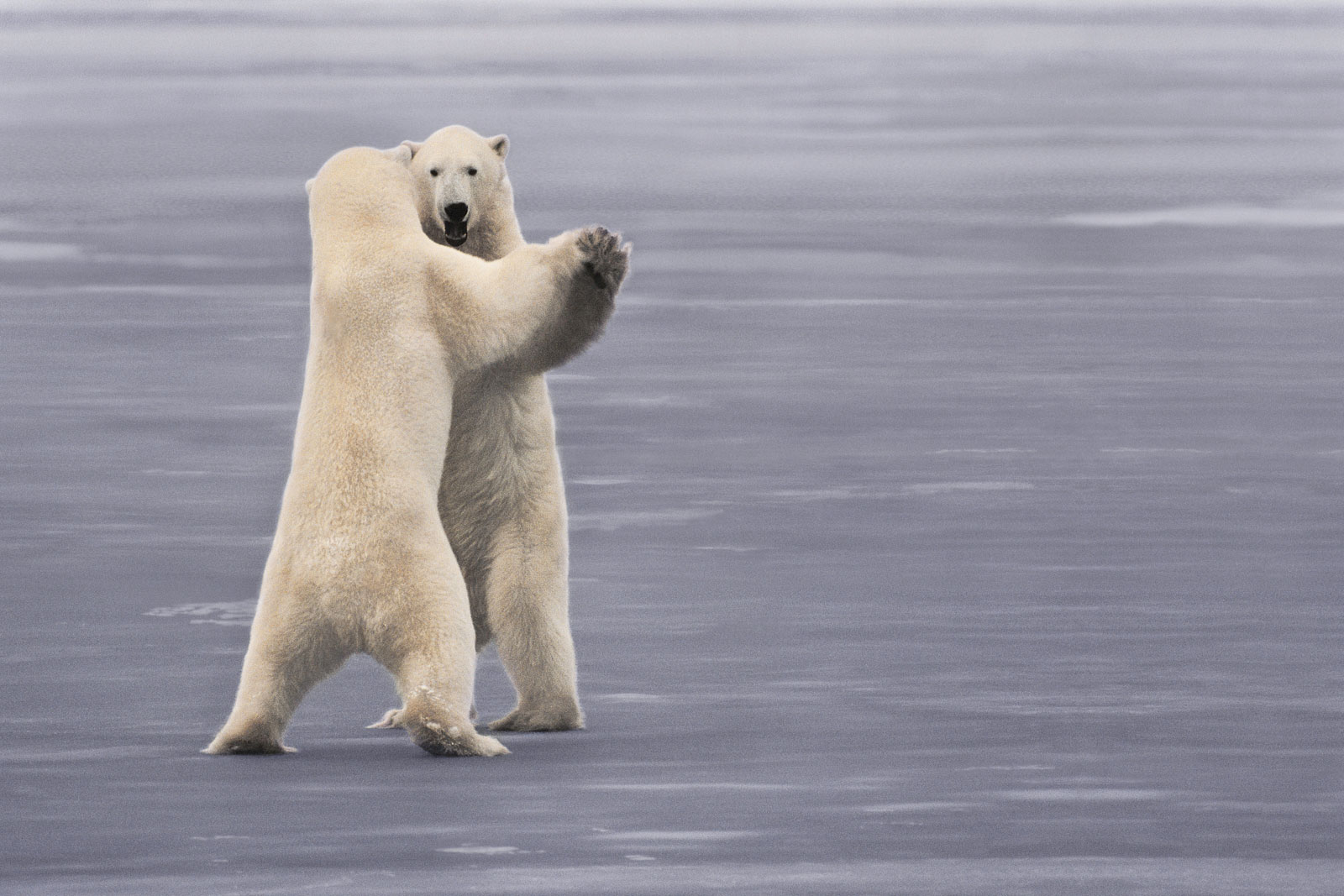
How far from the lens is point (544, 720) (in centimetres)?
873

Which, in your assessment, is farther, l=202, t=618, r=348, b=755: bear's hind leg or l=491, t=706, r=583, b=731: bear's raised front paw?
l=491, t=706, r=583, b=731: bear's raised front paw

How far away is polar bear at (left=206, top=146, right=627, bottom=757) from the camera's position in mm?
8055

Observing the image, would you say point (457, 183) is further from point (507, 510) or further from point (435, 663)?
point (435, 663)

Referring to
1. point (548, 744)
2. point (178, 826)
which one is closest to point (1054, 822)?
point (548, 744)

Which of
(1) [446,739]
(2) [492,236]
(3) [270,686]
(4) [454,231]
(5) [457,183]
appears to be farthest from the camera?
(2) [492,236]

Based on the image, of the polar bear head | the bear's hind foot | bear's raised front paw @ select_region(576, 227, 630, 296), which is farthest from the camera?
the polar bear head

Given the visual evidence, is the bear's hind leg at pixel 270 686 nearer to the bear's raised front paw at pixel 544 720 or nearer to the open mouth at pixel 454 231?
the bear's raised front paw at pixel 544 720

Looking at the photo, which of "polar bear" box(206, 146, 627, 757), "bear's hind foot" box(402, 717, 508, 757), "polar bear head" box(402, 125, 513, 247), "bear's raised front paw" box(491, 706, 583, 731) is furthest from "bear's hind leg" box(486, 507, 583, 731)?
"polar bear head" box(402, 125, 513, 247)

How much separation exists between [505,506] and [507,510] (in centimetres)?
2

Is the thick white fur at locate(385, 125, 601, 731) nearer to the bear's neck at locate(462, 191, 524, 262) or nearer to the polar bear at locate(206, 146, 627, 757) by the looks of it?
the bear's neck at locate(462, 191, 524, 262)

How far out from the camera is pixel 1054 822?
716 centimetres

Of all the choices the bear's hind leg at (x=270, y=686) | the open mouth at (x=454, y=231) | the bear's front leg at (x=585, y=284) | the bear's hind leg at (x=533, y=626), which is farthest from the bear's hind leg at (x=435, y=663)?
the open mouth at (x=454, y=231)

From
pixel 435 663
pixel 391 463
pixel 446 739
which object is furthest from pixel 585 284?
pixel 446 739

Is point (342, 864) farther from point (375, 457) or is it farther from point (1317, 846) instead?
point (1317, 846)
